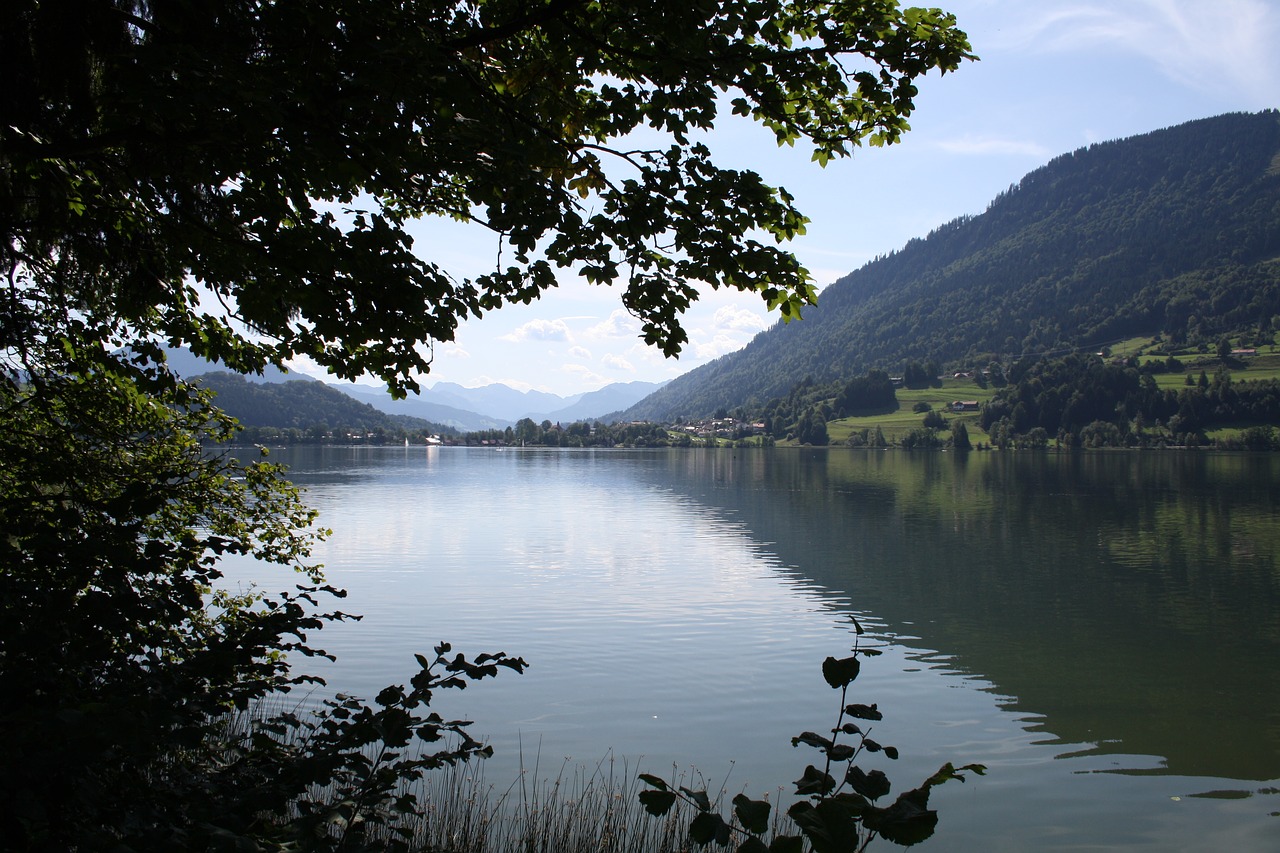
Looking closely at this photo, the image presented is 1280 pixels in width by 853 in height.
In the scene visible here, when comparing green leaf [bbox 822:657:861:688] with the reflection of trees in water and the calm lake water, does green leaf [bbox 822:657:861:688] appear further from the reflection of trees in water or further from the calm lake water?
the reflection of trees in water

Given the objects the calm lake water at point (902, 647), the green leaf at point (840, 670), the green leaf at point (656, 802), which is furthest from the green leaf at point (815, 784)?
the calm lake water at point (902, 647)

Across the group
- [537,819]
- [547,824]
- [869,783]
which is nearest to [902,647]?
[537,819]

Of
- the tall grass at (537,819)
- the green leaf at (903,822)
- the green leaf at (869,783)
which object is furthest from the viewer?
the tall grass at (537,819)

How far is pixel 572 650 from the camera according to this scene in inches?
679

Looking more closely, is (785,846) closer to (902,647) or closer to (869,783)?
(869,783)

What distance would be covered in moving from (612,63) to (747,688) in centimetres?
1167

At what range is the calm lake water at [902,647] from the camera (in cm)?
1109

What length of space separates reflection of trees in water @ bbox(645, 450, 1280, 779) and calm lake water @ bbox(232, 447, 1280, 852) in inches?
3.9

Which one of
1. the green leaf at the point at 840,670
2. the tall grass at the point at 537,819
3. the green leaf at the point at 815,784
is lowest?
the tall grass at the point at 537,819

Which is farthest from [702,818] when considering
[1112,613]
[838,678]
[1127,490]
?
[1127,490]

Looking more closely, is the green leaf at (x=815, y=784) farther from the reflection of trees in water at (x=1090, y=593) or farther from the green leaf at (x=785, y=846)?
the reflection of trees in water at (x=1090, y=593)

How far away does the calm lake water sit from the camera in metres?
11.1

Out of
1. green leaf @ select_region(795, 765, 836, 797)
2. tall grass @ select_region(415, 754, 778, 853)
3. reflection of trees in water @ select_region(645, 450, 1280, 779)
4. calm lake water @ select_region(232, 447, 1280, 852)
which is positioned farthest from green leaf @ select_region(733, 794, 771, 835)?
reflection of trees in water @ select_region(645, 450, 1280, 779)

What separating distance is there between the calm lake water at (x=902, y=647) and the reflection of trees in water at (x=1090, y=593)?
0.10m
